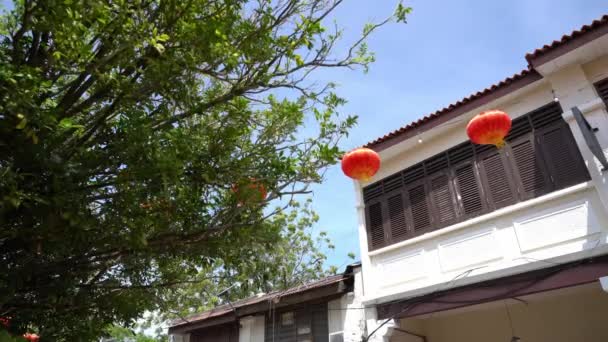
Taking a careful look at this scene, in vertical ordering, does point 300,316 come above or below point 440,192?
below

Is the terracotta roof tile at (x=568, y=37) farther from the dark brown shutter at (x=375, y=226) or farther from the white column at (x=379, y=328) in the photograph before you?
the white column at (x=379, y=328)

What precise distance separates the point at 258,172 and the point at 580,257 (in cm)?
464

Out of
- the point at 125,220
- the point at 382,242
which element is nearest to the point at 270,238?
the point at 125,220

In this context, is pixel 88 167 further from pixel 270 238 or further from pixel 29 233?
pixel 270 238

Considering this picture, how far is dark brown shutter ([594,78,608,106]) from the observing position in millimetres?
6348

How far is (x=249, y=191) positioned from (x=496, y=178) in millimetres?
4944

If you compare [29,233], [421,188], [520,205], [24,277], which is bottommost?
[24,277]

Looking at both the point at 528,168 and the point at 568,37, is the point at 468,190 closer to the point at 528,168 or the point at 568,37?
the point at 528,168

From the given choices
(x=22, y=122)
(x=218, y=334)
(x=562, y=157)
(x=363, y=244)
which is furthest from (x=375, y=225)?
(x=22, y=122)

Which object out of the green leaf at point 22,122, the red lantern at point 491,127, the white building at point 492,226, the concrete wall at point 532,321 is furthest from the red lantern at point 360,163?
the green leaf at point 22,122

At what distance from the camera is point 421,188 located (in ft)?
27.0

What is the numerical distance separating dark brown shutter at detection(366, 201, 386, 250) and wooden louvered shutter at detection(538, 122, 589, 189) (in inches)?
127

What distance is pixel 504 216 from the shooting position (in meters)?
6.82

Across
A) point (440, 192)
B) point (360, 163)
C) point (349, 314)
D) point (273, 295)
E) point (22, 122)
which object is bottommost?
point (349, 314)
